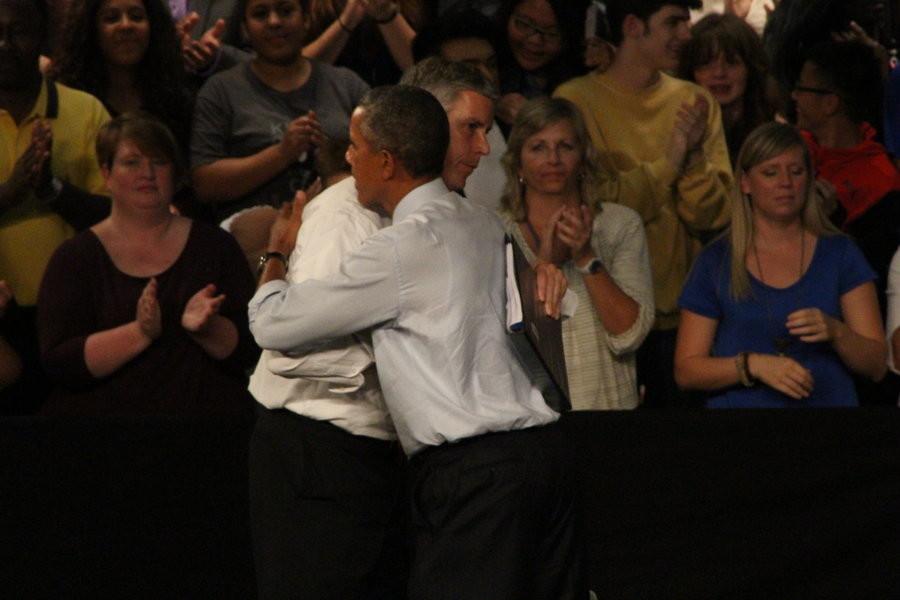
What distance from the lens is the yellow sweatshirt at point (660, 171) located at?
6.29 metres

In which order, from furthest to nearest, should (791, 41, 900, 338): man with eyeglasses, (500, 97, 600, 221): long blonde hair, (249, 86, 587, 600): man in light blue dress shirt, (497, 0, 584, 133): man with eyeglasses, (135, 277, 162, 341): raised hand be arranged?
(497, 0, 584, 133): man with eyeglasses → (791, 41, 900, 338): man with eyeglasses → (500, 97, 600, 221): long blonde hair → (135, 277, 162, 341): raised hand → (249, 86, 587, 600): man in light blue dress shirt

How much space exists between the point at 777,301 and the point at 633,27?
151cm

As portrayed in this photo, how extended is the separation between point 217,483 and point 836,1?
133 inches

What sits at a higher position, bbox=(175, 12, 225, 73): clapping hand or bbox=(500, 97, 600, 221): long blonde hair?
bbox=(175, 12, 225, 73): clapping hand

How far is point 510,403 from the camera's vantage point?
4.07 m

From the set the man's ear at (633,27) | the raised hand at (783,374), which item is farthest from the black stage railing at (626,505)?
the man's ear at (633,27)

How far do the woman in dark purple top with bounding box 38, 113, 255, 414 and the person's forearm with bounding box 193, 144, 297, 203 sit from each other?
0.64 m

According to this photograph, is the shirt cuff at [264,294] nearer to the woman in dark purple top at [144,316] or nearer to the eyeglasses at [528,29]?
the woman in dark purple top at [144,316]

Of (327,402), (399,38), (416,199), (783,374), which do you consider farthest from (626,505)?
(399,38)

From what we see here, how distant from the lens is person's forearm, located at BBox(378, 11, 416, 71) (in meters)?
6.96

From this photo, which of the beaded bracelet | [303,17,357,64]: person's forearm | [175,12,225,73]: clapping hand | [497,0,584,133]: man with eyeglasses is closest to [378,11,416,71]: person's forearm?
[303,17,357,64]: person's forearm

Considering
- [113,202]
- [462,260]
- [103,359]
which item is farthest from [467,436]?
[113,202]

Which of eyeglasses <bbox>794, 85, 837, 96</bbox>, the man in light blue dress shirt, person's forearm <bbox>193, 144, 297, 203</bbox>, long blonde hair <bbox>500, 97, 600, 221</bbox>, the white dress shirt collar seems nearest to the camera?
the man in light blue dress shirt

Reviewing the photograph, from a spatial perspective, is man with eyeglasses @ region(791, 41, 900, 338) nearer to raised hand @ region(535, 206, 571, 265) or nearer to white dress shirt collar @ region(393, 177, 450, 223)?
raised hand @ region(535, 206, 571, 265)
